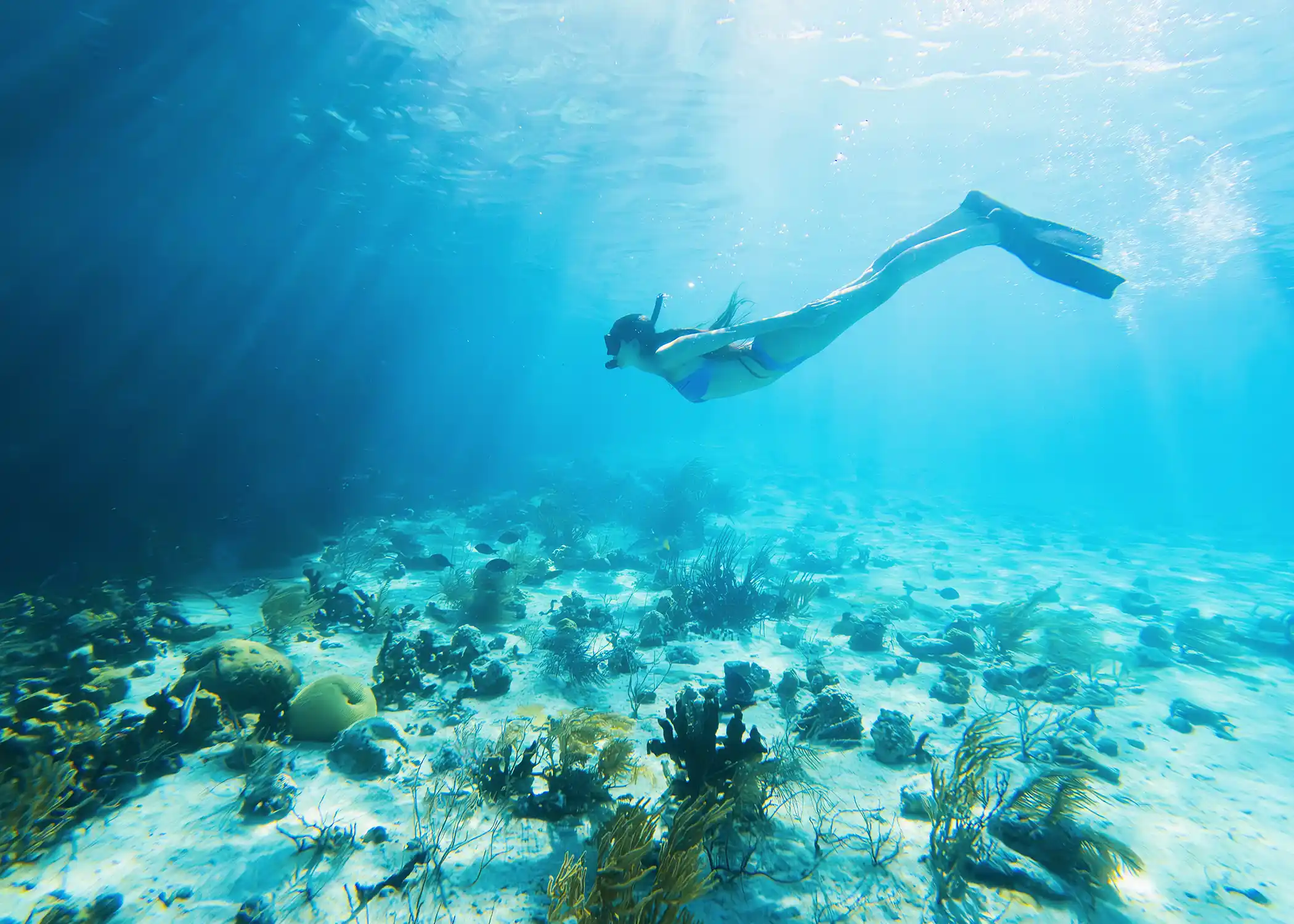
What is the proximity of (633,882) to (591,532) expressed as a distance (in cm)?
1621

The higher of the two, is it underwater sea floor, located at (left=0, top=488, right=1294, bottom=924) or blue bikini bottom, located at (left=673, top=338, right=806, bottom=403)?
blue bikini bottom, located at (left=673, top=338, right=806, bottom=403)

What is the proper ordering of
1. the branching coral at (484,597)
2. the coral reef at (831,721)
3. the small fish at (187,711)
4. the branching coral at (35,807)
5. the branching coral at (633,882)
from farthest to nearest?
the branching coral at (484,597) → the coral reef at (831,721) → the small fish at (187,711) → the branching coral at (35,807) → the branching coral at (633,882)

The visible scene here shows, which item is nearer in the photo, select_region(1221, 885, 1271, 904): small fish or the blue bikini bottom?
select_region(1221, 885, 1271, 904): small fish

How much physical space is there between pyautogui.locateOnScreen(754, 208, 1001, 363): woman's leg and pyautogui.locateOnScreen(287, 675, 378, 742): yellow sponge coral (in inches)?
241

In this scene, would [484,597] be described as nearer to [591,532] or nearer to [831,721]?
[831,721]

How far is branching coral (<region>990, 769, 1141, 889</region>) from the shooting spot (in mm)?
3883

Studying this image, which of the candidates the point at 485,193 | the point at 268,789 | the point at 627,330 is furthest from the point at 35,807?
the point at 485,193

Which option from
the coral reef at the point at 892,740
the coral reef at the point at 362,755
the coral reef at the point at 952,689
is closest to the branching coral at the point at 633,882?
the coral reef at the point at 362,755

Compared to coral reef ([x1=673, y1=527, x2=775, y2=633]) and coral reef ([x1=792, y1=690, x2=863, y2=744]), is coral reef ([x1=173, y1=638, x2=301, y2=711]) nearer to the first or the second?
coral reef ([x1=792, y1=690, x2=863, y2=744])

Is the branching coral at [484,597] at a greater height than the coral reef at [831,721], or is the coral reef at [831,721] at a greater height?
the coral reef at [831,721]

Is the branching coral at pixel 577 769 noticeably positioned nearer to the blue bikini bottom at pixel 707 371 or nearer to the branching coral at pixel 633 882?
the branching coral at pixel 633 882

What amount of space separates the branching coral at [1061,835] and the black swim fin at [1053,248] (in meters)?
5.64

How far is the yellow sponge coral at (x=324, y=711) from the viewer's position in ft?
16.9

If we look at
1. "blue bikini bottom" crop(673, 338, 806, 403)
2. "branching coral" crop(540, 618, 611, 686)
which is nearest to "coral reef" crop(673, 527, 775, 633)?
"branching coral" crop(540, 618, 611, 686)
